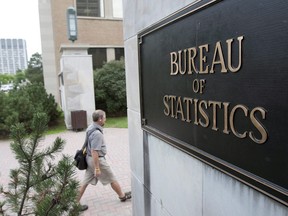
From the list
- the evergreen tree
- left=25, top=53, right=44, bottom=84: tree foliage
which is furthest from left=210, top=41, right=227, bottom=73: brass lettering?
left=25, top=53, right=44, bottom=84: tree foliage

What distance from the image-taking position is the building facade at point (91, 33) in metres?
20.4

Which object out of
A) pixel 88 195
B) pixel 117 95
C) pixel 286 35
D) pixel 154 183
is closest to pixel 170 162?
pixel 154 183

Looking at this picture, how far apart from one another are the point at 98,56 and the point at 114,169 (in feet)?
50.6

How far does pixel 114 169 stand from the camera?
6625 millimetres

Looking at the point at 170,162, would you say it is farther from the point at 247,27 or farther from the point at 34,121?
the point at 247,27

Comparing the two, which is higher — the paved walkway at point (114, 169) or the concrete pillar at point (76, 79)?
the concrete pillar at point (76, 79)

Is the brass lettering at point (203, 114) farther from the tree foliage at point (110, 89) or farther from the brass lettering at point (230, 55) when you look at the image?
the tree foliage at point (110, 89)

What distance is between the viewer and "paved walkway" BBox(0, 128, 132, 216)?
4.61 meters

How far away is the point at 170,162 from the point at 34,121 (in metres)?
1.12

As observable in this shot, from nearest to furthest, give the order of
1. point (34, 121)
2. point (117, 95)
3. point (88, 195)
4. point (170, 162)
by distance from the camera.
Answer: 1. point (34, 121)
2. point (170, 162)
3. point (88, 195)
4. point (117, 95)

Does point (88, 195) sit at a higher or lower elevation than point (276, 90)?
lower

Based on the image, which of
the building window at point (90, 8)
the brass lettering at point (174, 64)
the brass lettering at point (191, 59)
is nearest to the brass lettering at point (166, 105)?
the brass lettering at point (174, 64)

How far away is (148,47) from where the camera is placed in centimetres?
257

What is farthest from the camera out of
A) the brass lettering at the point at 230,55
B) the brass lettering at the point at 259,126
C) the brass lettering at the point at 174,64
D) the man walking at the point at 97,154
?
the man walking at the point at 97,154
